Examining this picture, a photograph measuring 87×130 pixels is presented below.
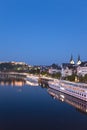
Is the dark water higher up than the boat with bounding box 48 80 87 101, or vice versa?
the boat with bounding box 48 80 87 101

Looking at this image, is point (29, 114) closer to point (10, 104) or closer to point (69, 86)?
point (10, 104)

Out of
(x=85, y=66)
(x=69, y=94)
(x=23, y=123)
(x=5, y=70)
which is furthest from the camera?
(x=5, y=70)

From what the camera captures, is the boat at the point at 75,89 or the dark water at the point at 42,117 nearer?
the dark water at the point at 42,117

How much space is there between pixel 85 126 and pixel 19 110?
5208 millimetres

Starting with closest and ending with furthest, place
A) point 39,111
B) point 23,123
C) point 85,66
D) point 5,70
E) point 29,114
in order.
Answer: point 23,123 → point 29,114 → point 39,111 → point 85,66 → point 5,70

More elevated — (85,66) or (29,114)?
(85,66)

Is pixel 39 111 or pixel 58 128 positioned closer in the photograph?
pixel 58 128

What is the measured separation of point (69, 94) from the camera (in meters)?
24.6

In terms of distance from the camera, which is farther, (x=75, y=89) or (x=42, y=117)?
(x=75, y=89)

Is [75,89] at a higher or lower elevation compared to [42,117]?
higher

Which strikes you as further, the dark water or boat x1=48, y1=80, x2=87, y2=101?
boat x1=48, y1=80, x2=87, y2=101

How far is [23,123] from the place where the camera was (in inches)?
572

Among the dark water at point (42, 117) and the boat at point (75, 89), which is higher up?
the boat at point (75, 89)

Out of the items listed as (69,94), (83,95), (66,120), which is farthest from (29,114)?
(69,94)
